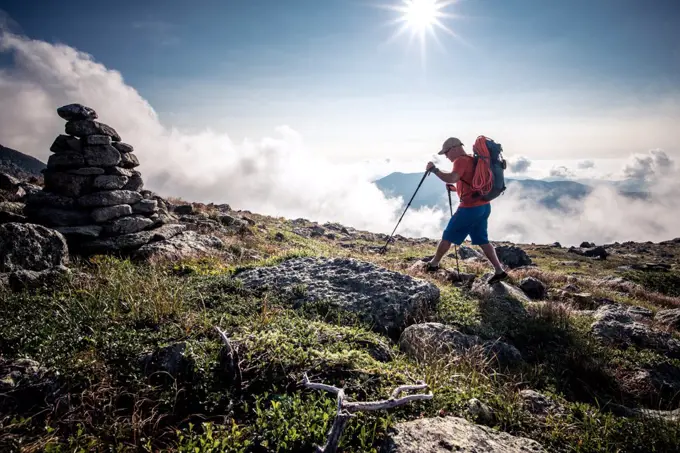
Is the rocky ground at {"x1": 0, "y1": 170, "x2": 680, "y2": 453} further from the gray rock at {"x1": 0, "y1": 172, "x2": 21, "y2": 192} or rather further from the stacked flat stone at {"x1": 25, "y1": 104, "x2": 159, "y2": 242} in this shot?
the gray rock at {"x1": 0, "y1": 172, "x2": 21, "y2": 192}

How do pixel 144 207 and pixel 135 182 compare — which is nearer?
pixel 144 207

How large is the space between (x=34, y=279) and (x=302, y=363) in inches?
245

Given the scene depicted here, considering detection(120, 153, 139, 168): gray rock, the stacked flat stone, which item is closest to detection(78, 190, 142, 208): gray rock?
the stacked flat stone

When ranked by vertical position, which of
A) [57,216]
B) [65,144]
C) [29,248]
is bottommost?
[29,248]

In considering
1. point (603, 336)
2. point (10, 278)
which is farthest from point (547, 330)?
point (10, 278)

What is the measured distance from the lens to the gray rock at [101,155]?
11.5 metres

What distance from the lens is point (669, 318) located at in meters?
9.27

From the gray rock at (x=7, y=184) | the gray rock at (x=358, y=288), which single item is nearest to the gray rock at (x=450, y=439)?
the gray rock at (x=358, y=288)

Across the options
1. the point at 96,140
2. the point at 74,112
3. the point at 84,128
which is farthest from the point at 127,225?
the point at 74,112

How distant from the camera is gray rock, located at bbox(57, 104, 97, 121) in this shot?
11250 millimetres

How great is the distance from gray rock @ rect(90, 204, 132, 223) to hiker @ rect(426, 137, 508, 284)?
421 inches

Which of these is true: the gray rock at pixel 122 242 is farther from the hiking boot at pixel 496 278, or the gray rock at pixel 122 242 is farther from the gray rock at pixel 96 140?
the hiking boot at pixel 496 278

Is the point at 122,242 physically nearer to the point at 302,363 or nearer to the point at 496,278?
the point at 302,363

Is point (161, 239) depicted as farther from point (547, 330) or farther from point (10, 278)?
point (547, 330)
